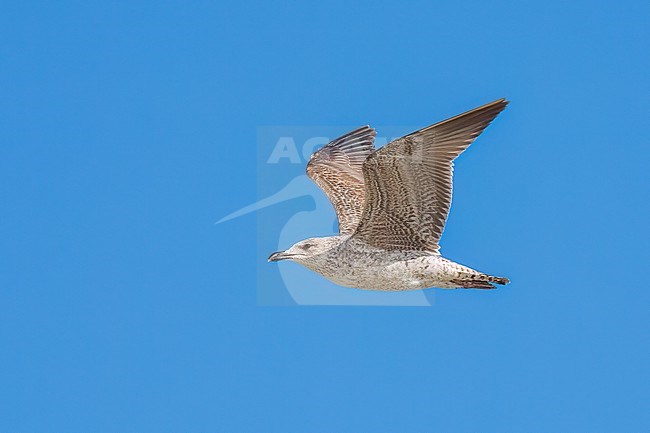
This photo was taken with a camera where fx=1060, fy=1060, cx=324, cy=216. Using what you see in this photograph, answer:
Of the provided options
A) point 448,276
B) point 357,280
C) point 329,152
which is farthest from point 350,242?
point 329,152

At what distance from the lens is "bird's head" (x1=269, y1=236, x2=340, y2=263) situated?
48.5ft

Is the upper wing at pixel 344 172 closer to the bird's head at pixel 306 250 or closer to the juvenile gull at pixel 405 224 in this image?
the bird's head at pixel 306 250

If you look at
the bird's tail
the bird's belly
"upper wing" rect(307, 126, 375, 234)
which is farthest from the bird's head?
the bird's tail

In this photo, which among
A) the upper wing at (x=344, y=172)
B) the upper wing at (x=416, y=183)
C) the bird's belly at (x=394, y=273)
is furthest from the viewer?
the upper wing at (x=344, y=172)

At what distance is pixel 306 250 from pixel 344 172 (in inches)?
138

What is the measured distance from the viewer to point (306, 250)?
14.9m

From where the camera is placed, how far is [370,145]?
744 inches

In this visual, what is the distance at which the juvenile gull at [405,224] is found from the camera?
1348 cm

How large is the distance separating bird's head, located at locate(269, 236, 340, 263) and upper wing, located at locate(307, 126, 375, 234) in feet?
4.29

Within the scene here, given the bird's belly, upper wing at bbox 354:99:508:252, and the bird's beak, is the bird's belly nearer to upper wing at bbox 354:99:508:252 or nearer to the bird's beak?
upper wing at bbox 354:99:508:252

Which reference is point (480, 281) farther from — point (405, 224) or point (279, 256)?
point (279, 256)

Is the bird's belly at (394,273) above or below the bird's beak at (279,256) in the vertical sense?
below

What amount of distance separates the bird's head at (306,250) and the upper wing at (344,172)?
131 cm

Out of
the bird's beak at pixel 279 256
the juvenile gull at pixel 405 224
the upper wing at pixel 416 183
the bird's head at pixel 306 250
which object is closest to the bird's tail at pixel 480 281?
the juvenile gull at pixel 405 224
